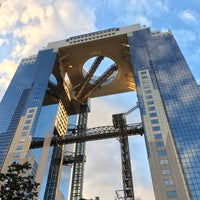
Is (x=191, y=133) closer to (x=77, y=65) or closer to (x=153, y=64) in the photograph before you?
(x=153, y=64)

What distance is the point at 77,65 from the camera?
3268 inches

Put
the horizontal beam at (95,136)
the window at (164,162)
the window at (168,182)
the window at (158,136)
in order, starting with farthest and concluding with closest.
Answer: the horizontal beam at (95,136) < the window at (158,136) < the window at (164,162) < the window at (168,182)

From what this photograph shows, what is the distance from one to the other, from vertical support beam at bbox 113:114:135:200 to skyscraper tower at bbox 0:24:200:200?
377 inches

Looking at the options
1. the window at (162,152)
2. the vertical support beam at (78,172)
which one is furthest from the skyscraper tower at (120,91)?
the vertical support beam at (78,172)

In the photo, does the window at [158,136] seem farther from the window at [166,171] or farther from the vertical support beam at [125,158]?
the vertical support beam at [125,158]

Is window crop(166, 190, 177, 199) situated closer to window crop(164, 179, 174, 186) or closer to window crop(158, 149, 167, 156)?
window crop(164, 179, 174, 186)

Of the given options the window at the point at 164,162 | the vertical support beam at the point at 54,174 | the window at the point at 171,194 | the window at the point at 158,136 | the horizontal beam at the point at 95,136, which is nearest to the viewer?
the window at the point at 171,194

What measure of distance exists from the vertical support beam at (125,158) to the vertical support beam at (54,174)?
971 inches

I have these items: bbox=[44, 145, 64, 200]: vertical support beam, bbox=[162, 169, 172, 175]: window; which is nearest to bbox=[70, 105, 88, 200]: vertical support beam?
bbox=[44, 145, 64, 200]: vertical support beam

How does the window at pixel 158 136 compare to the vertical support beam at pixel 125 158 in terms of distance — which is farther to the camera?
the vertical support beam at pixel 125 158

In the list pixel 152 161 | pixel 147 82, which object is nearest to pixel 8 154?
pixel 152 161

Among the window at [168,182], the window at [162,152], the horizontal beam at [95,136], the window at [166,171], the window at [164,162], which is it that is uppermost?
the horizontal beam at [95,136]

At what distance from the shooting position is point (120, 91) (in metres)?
90.3

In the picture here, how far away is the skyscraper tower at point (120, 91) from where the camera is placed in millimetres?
44156
